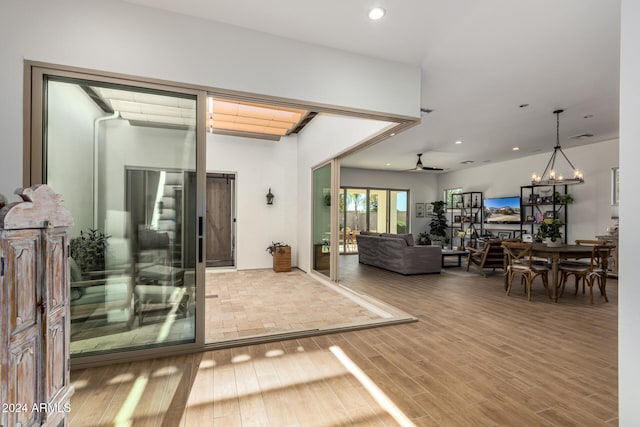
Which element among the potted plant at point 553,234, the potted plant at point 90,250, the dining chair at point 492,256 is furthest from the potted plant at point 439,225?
the potted plant at point 90,250

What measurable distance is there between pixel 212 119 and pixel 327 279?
143 inches

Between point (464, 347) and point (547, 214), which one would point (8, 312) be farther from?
point (547, 214)

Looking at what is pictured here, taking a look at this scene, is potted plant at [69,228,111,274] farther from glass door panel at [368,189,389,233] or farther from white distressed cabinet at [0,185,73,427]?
glass door panel at [368,189,389,233]

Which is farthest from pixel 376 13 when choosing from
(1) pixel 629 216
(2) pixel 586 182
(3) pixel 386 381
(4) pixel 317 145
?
(2) pixel 586 182

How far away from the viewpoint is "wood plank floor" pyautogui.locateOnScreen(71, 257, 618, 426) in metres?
1.89

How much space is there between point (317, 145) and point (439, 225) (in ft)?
21.5

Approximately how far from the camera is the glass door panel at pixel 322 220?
609 cm

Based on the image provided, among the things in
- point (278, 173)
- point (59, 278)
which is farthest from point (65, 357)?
point (278, 173)

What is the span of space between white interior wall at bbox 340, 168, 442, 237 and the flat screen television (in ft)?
7.30

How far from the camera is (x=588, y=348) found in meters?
2.88

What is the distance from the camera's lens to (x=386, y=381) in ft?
7.45

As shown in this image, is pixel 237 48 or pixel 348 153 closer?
pixel 237 48

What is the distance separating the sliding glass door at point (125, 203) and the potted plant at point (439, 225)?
9554 mm

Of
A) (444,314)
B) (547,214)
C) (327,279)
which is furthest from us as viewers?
(547,214)
